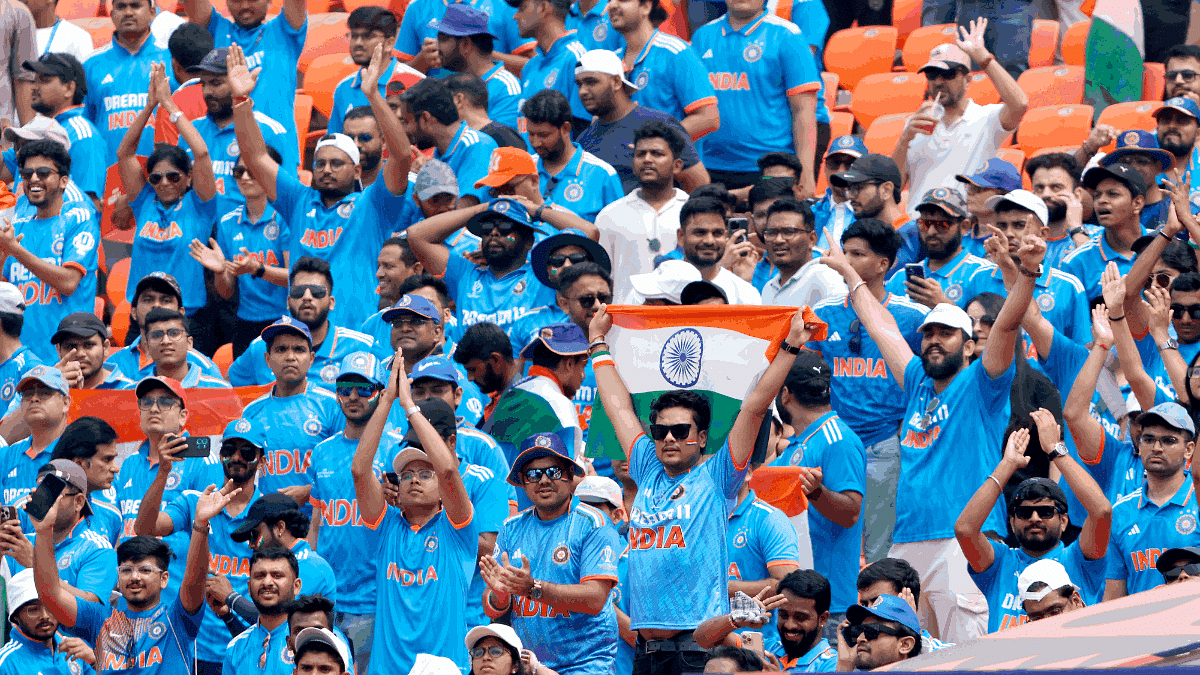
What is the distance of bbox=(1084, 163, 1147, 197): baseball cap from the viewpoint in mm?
9375

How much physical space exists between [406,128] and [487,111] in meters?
0.62

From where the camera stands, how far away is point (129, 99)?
490 inches

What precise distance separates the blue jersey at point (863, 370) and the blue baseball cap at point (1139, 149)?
5.24ft

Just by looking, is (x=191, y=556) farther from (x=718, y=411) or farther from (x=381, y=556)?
(x=718, y=411)

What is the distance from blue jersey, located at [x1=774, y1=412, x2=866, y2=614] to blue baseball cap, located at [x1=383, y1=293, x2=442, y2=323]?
2.12m

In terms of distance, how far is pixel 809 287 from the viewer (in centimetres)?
915

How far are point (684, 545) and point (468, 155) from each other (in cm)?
418

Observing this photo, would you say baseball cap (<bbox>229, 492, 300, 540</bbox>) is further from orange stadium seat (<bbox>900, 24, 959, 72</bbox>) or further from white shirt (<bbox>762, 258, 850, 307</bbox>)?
orange stadium seat (<bbox>900, 24, 959, 72</bbox>)

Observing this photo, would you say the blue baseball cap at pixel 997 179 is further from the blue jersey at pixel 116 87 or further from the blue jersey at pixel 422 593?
the blue jersey at pixel 116 87

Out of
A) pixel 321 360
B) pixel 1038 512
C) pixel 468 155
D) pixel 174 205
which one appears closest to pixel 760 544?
pixel 1038 512

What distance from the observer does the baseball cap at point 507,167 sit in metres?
9.86

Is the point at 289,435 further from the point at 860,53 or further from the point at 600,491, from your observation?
the point at 860,53

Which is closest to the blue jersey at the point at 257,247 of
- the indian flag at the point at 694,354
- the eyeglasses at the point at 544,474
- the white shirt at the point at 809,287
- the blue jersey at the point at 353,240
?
the blue jersey at the point at 353,240

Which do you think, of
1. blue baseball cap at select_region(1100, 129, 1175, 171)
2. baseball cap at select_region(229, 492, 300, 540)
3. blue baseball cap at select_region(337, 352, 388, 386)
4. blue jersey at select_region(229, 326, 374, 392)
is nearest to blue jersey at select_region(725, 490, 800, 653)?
blue baseball cap at select_region(337, 352, 388, 386)
